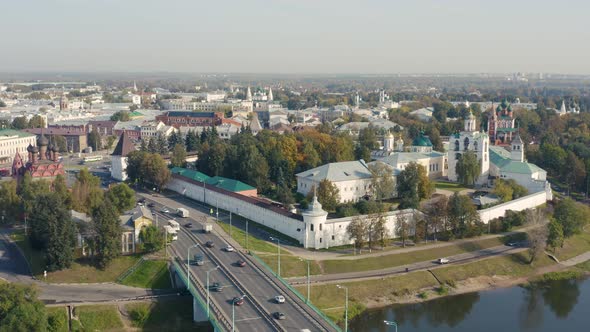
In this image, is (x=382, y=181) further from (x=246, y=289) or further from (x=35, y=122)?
(x=35, y=122)

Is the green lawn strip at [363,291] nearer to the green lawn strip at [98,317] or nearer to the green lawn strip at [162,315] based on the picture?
the green lawn strip at [162,315]

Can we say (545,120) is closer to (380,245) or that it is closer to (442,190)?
(442,190)

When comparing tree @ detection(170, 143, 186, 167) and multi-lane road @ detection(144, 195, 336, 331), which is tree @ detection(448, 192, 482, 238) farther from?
tree @ detection(170, 143, 186, 167)

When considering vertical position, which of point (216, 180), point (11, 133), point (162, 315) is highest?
point (11, 133)

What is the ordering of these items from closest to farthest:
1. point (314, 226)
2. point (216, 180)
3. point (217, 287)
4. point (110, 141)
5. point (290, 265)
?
point (217, 287)
point (290, 265)
point (314, 226)
point (216, 180)
point (110, 141)

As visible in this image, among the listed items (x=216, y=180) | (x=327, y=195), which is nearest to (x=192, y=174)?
(x=216, y=180)

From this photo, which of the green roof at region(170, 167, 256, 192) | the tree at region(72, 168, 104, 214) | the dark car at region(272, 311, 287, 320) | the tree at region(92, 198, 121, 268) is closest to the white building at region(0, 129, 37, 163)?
the green roof at region(170, 167, 256, 192)

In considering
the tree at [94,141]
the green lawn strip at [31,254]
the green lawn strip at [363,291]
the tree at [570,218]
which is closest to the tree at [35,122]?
the tree at [94,141]
